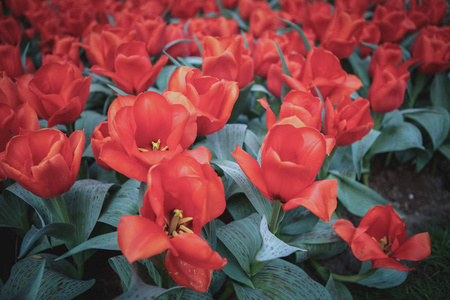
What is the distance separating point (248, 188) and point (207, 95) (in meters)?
0.21

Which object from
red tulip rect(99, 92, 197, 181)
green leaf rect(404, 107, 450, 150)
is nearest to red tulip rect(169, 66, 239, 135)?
red tulip rect(99, 92, 197, 181)

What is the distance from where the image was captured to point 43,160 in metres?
0.61

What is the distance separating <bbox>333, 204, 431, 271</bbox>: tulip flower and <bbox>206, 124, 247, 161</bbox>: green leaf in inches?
12.3

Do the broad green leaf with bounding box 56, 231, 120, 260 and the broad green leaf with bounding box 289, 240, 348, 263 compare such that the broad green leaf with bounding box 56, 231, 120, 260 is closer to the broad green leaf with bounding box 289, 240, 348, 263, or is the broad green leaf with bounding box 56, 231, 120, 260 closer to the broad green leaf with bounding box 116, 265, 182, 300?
the broad green leaf with bounding box 116, 265, 182, 300

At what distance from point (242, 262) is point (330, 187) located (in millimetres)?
290

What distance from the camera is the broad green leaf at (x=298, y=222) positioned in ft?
3.13

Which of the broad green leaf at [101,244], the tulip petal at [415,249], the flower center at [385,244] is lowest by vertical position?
the flower center at [385,244]

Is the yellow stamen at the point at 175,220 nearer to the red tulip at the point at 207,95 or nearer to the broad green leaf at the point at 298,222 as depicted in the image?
the red tulip at the point at 207,95

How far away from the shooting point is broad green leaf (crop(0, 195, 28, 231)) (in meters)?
0.88

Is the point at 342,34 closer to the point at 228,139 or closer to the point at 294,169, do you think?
the point at 228,139

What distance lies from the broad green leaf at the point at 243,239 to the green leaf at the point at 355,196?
0.39 meters

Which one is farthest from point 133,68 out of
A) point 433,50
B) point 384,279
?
point 433,50

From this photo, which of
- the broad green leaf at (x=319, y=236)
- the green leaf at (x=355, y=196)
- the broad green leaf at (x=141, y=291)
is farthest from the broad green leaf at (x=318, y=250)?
the broad green leaf at (x=141, y=291)

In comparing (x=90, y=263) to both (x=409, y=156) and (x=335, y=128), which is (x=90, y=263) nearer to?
(x=335, y=128)
